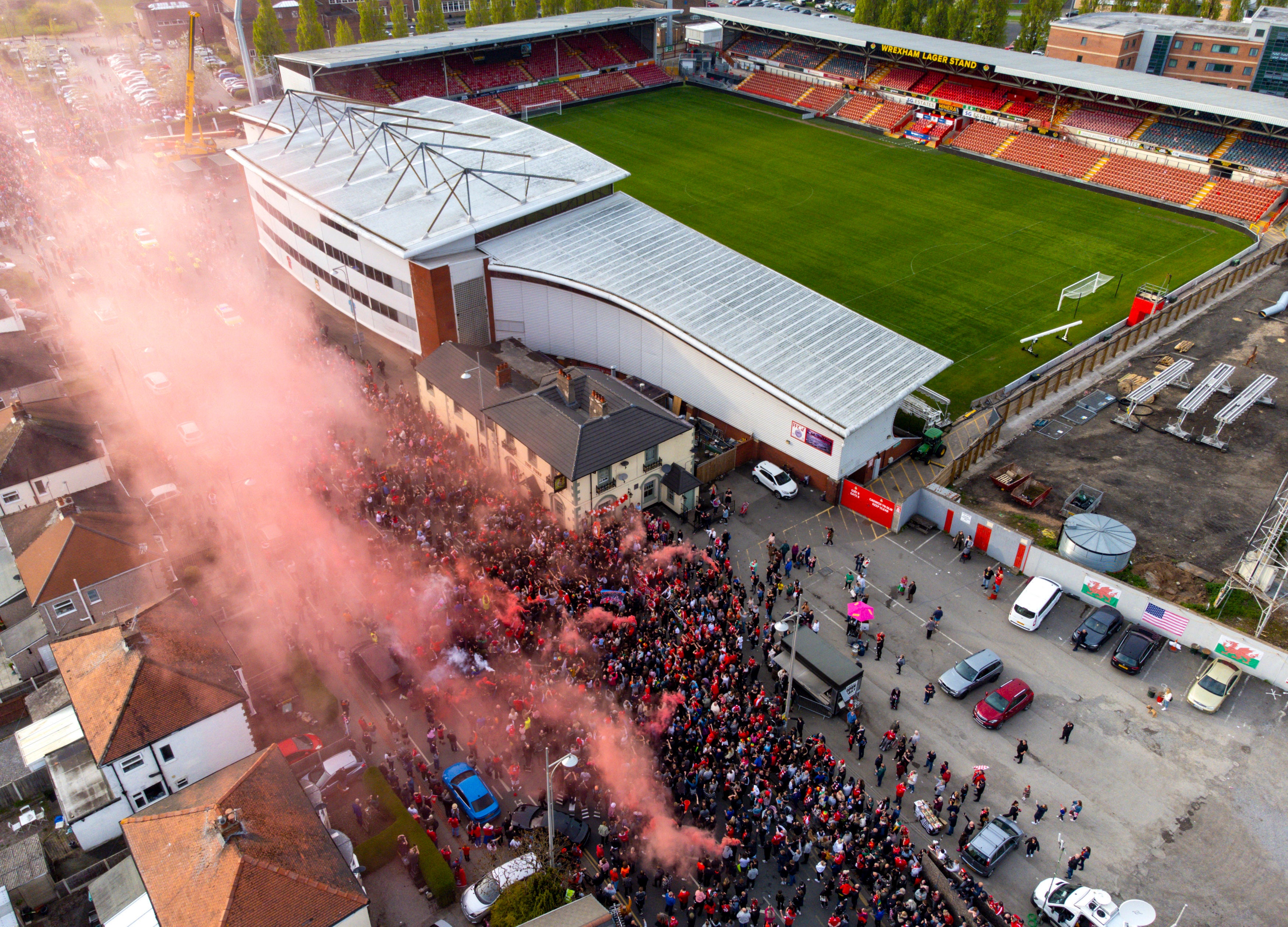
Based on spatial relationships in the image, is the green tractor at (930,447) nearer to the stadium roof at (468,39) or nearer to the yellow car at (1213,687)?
the yellow car at (1213,687)

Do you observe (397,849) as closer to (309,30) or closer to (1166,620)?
(1166,620)

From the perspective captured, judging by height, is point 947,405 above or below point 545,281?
below

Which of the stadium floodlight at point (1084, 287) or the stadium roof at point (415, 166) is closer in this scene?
the stadium roof at point (415, 166)

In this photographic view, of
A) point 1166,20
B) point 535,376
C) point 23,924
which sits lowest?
point 23,924

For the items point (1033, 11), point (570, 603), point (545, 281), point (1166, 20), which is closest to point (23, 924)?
point (570, 603)

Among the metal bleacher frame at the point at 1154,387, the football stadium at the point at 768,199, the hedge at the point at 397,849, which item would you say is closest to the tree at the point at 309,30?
the football stadium at the point at 768,199

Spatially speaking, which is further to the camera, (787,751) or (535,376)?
(535,376)

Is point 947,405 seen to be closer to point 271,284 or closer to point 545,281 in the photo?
Answer: point 545,281
